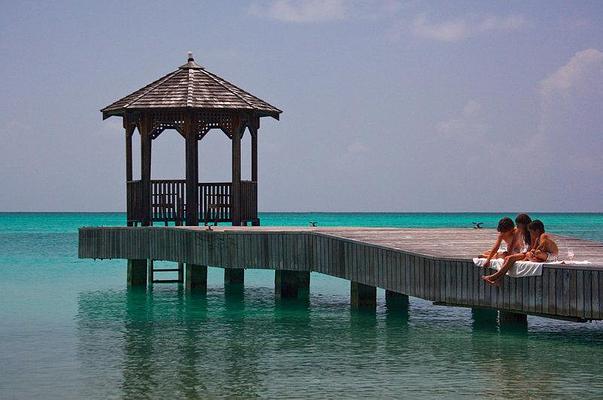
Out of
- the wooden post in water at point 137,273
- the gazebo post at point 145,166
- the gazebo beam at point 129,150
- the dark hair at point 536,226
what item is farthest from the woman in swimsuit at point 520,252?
the wooden post in water at point 137,273

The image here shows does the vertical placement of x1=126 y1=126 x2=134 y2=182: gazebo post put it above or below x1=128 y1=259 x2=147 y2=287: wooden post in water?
above

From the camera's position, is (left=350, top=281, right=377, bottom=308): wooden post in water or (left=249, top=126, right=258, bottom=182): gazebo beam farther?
(left=249, top=126, right=258, bottom=182): gazebo beam

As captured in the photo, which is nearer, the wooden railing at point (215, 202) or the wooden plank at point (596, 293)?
the wooden plank at point (596, 293)

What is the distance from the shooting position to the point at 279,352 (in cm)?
1877

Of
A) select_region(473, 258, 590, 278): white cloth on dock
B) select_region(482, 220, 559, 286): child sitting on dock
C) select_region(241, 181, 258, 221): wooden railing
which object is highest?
select_region(241, 181, 258, 221): wooden railing

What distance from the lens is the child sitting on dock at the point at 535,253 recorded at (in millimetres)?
17156

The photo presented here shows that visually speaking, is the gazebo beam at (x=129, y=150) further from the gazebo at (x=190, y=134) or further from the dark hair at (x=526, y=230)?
the dark hair at (x=526, y=230)

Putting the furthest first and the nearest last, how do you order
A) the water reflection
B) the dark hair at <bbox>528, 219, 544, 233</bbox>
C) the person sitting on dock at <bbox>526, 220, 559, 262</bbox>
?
the dark hair at <bbox>528, 219, 544, 233</bbox>, the person sitting on dock at <bbox>526, 220, 559, 262</bbox>, the water reflection

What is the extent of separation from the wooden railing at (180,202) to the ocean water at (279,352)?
2.29 meters

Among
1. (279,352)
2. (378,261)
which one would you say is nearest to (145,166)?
(378,261)

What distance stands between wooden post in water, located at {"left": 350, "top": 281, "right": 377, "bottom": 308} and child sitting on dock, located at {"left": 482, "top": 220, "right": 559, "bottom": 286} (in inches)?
290

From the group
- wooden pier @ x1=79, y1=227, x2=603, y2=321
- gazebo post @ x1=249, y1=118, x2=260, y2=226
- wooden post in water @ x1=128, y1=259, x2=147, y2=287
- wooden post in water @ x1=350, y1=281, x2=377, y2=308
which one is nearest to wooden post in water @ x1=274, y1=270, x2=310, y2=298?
wooden pier @ x1=79, y1=227, x2=603, y2=321

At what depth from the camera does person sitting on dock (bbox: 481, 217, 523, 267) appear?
17.5 meters

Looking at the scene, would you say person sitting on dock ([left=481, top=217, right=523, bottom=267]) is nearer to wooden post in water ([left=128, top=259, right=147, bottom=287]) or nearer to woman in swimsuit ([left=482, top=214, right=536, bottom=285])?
woman in swimsuit ([left=482, top=214, right=536, bottom=285])
